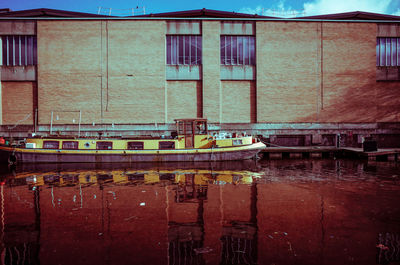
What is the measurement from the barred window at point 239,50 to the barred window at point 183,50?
8.33 feet

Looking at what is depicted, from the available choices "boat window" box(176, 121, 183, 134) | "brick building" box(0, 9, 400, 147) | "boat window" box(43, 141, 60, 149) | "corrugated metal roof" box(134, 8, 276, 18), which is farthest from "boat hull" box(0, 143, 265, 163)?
"corrugated metal roof" box(134, 8, 276, 18)

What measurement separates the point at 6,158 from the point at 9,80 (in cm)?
1051

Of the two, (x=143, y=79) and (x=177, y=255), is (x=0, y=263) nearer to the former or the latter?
(x=177, y=255)

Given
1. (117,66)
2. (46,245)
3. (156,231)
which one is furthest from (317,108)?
(46,245)

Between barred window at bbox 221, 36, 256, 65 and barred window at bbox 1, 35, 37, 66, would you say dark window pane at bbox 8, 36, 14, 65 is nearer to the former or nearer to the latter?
barred window at bbox 1, 35, 37, 66

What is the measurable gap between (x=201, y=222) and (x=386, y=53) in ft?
97.3

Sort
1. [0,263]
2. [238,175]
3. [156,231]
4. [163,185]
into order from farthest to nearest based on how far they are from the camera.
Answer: [238,175] < [163,185] < [156,231] < [0,263]

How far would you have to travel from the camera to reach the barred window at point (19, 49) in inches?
1035

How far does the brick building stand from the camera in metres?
25.6

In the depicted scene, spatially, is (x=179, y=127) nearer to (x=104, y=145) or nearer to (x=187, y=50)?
(x=104, y=145)

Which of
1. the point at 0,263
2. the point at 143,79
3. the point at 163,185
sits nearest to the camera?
the point at 0,263

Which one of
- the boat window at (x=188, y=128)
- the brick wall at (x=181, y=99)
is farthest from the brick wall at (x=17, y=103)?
the boat window at (x=188, y=128)

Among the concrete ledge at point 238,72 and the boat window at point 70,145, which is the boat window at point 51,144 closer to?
the boat window at point 70,145

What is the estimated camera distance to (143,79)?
84.3ft
